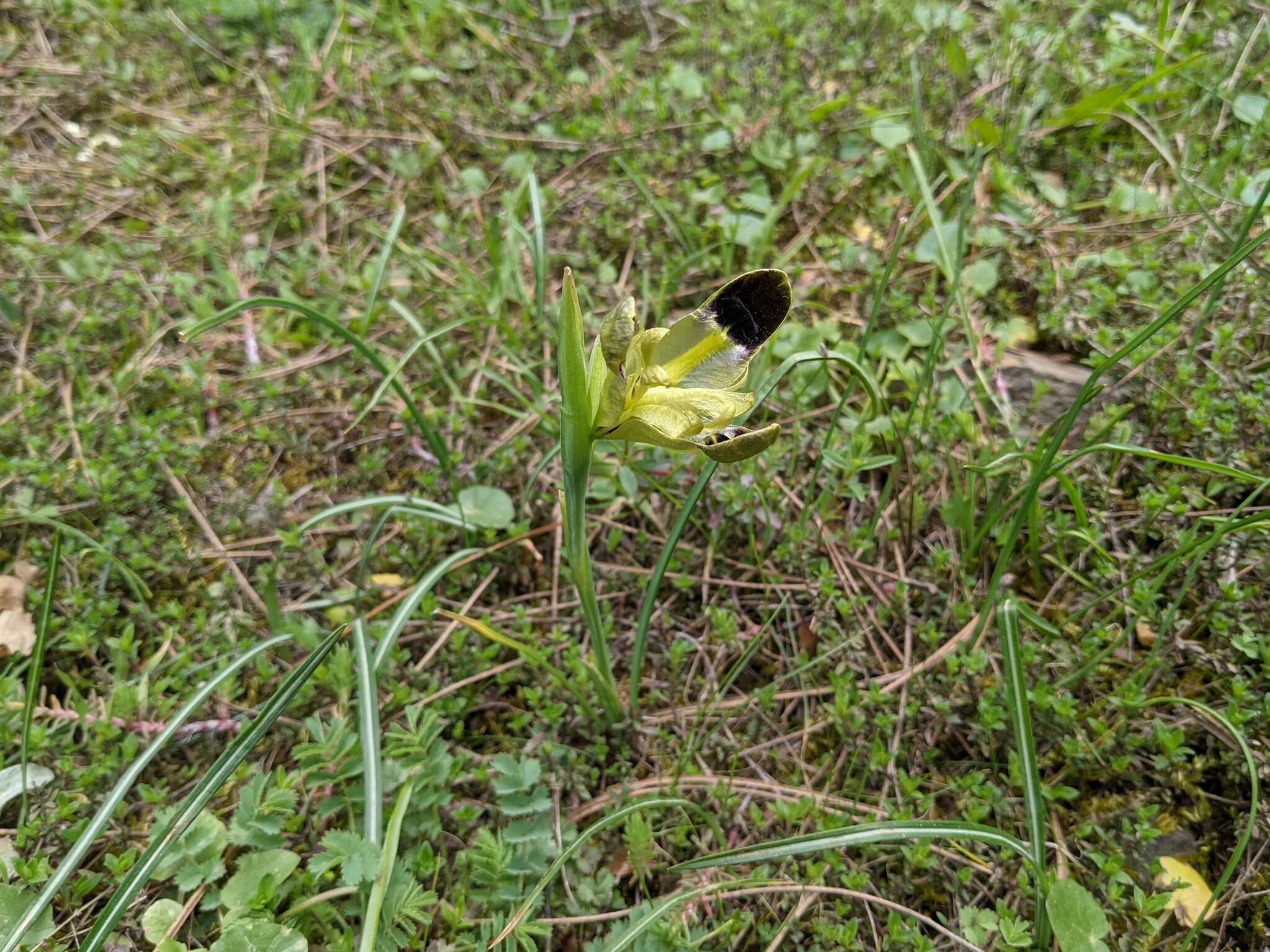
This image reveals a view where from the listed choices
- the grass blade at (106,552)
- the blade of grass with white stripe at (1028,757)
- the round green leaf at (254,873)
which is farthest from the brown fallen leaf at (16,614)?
the blade of grass with white stripe at (1028,757)

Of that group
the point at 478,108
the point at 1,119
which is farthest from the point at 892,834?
the point at 1,119

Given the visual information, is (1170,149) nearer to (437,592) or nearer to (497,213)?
(497,213)

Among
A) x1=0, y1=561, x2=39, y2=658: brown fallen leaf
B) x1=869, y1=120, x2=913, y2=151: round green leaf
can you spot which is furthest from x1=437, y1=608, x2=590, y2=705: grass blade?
x1=869, y1=120, x2=913, y2=151: round green leaf

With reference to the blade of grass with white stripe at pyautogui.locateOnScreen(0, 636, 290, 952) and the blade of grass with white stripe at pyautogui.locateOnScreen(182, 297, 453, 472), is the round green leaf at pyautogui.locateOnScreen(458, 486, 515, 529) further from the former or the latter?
the blade of grass with white stripe at pyautogui.locateOnScreen(0, 636, 290, 952)

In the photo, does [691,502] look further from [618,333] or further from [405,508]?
[405,508]

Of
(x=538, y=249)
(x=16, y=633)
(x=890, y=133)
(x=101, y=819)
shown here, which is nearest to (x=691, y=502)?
(x=538, y=249)

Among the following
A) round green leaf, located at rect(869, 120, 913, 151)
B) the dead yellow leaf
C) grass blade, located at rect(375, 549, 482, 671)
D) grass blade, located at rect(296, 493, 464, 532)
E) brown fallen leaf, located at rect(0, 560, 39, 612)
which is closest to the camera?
the dead yellow leaf
